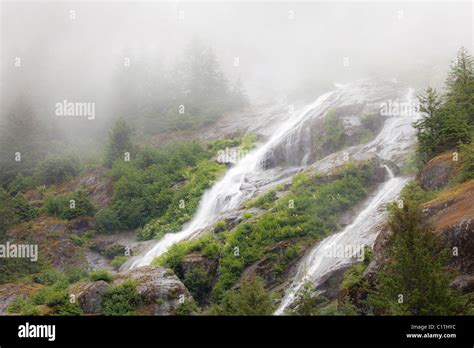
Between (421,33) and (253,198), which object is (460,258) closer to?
(253,198)

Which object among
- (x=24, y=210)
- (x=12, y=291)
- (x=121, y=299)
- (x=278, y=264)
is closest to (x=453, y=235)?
(x=278, y=264)

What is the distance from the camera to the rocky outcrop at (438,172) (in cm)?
2782

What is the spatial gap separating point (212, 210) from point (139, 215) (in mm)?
9795

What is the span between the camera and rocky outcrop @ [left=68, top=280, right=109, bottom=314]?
88.5ft

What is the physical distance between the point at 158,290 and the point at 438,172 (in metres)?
14.8

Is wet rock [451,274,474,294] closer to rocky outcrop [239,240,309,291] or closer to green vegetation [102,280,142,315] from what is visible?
rocky outcrop [239,240,309,291]

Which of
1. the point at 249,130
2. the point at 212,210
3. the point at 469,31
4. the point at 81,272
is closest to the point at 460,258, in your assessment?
the point at 212,210

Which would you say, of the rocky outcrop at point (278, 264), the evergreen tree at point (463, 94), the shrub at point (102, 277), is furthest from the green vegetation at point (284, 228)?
the evergreen tree at point (463, 94)

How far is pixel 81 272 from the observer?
4050 centimetres

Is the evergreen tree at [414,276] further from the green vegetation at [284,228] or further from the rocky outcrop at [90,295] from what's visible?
the rocky outcrop at [90,295]

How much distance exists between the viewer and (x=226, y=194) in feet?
144

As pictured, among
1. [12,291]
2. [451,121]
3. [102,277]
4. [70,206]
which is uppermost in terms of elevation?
[451,121]

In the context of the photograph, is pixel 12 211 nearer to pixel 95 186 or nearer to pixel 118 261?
pixel 118 261

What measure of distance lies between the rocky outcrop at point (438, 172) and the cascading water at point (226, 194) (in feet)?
47.8
